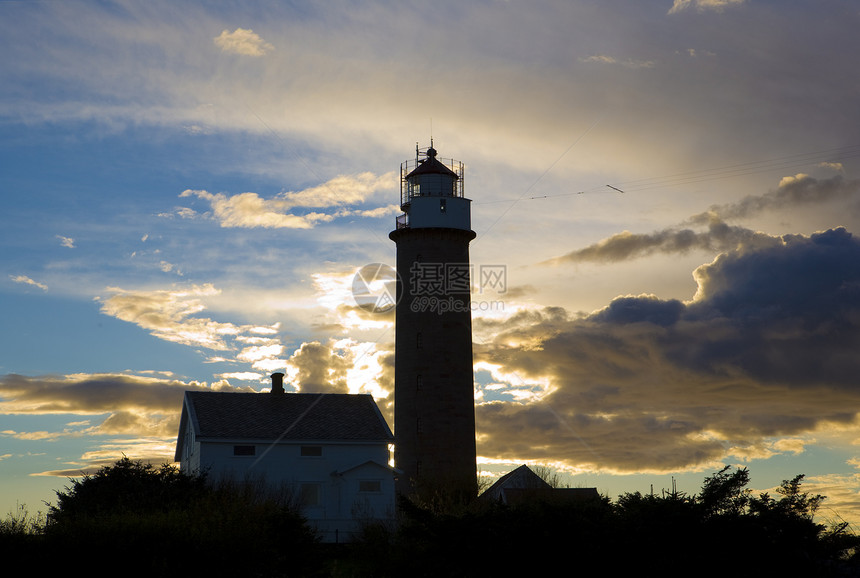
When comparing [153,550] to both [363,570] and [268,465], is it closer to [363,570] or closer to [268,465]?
[363,570]

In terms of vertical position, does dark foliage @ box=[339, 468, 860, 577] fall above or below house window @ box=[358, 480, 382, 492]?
below

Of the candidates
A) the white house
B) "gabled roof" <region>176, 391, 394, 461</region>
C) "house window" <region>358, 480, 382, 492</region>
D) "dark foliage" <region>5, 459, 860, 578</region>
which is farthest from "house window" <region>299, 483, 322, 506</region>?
"dark foliage" <region>5, 459, 860, 578</region>

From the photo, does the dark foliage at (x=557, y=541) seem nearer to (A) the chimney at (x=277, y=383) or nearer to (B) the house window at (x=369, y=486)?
(B) the house window at (x=369, y=486)

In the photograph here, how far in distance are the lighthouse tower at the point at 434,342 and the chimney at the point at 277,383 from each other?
249 inches

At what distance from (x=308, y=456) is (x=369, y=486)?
10.9ft

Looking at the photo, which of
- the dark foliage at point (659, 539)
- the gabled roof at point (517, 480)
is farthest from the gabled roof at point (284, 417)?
the dark foliage at point (659, 539)

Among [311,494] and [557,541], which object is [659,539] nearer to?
[557,541]

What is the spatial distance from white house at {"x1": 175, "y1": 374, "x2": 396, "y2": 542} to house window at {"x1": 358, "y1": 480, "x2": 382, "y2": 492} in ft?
0.16

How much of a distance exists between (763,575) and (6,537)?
1885 cm

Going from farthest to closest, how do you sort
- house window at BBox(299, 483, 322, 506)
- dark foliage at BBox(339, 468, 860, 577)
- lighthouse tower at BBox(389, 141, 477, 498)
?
lighthouse tower at BBox(389, 141, 477, 498) → house window at BBox(299, 483, 322, 506) → dark foliage at BBox(339, 468, 860, 577)

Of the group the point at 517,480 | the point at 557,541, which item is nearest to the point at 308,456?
the point at 517,480

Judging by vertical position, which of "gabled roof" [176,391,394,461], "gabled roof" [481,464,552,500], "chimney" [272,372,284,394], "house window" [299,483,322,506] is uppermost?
"chimney" [272,372,284,394]

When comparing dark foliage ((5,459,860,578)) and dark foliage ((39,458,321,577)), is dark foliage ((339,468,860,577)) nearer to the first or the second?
dark foliage ((5,459,860,578))

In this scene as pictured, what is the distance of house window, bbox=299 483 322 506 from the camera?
44.4 meters
